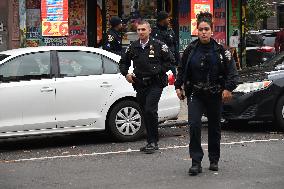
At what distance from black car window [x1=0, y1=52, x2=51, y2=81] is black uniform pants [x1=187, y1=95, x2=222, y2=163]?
2.69 meters

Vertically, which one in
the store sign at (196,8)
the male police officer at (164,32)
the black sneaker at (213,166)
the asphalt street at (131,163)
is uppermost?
the store sign at (196,8)

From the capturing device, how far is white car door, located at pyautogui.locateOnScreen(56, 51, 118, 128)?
31.1ft

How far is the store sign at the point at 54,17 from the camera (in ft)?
53.0

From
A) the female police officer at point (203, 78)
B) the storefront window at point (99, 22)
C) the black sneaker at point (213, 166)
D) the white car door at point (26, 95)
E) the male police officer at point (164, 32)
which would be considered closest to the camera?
the female police officer at point (203, 78)

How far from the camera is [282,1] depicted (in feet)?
148

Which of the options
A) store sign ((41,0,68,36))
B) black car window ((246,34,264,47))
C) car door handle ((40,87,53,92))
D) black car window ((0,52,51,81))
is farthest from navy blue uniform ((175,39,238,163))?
black car window ((246,34,264,47))

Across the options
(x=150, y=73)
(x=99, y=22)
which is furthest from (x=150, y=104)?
(x=99, y=22)

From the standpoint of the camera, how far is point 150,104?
8875mm

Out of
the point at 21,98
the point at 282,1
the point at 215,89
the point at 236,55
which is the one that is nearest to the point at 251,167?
the point at 215,89

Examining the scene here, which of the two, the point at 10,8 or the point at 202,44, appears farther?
the point at 10,8

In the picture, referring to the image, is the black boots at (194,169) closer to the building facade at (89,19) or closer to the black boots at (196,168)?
the black boots at (196,168)

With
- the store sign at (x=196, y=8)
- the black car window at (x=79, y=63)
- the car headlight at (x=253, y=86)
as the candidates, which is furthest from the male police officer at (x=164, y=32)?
the store sign at (x=196, y=8)

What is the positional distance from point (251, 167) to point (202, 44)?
1.62 meters

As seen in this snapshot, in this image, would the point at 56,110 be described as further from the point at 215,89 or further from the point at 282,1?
the point at 282,1
